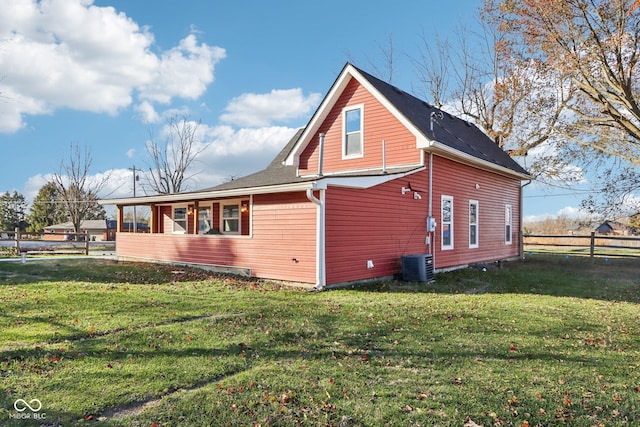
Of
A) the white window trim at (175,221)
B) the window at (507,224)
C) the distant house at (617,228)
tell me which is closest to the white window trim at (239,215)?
the white window trim at (175,221)

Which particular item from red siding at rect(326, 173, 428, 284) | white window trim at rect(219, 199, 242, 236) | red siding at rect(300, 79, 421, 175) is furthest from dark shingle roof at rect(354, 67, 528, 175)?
white window trim at rect(219, 199, 242, 236)

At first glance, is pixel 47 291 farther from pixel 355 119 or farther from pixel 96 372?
pixel 355 119

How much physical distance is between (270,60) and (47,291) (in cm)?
1338

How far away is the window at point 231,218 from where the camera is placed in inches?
559

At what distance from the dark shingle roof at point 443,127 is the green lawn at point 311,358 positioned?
18.9ft

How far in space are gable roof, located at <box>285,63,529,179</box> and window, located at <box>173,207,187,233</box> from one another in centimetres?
504

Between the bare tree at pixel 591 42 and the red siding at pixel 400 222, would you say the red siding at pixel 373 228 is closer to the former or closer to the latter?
the red siding at pixel 400 222

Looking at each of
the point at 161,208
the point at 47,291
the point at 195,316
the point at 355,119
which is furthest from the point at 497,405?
the point at 161,208

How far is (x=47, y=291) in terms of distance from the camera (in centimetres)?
838

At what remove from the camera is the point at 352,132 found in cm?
1344

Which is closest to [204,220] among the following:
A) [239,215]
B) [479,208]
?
[239,215]

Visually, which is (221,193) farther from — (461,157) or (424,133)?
(461,157)

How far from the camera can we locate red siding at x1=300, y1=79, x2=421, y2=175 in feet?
40.2

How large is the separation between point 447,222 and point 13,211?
62986 mm
